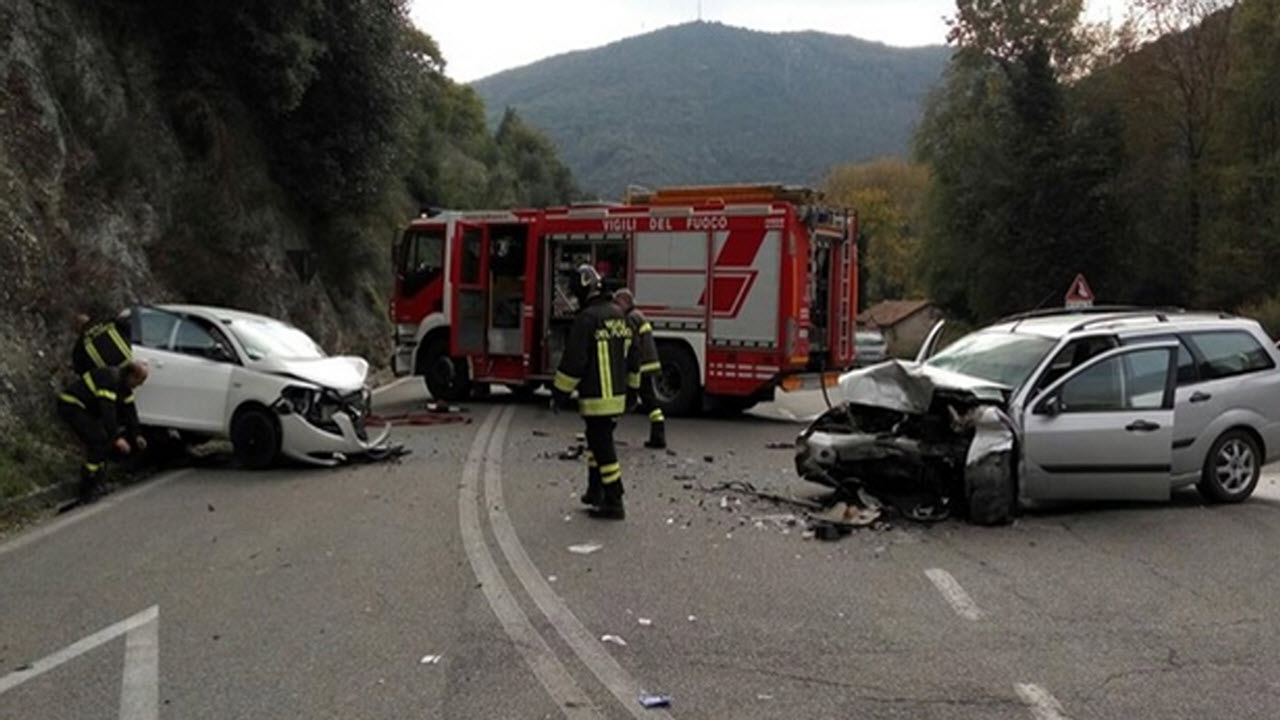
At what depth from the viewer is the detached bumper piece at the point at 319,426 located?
1105 cm

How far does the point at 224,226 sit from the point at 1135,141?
108ft

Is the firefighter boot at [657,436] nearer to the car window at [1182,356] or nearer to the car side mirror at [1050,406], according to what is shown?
the car side mirror at [1050,406]

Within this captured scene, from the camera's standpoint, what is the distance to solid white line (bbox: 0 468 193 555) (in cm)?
827

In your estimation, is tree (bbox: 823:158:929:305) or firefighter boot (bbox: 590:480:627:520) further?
tree (bbox: 823:158:929:305)

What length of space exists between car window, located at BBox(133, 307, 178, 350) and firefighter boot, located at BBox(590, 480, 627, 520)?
5383 millimetres

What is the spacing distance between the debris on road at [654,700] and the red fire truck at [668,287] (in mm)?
10842

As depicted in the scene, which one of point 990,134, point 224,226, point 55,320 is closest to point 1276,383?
point 55,320

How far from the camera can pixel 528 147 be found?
297 ft

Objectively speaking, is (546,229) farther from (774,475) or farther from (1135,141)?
(1135,141)

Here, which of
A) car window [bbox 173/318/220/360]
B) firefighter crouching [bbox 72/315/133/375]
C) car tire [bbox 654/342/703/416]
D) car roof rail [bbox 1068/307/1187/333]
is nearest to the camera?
car roof rail [bbox 1068/307/1187/333]

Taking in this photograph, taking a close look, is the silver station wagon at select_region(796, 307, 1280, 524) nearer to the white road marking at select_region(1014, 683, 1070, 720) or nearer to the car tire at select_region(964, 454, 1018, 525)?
the car tire at select_region(964, 454, 1018, 525)

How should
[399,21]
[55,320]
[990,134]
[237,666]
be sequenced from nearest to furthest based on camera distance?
[237,666], [55,320], [399,21], [990,134]

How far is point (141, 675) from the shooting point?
16.9 feet

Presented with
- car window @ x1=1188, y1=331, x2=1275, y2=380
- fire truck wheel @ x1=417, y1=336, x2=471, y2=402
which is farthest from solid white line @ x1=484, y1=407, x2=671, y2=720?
fire truck wheel @ x1=417, y1=336, x2=471, y2=402
